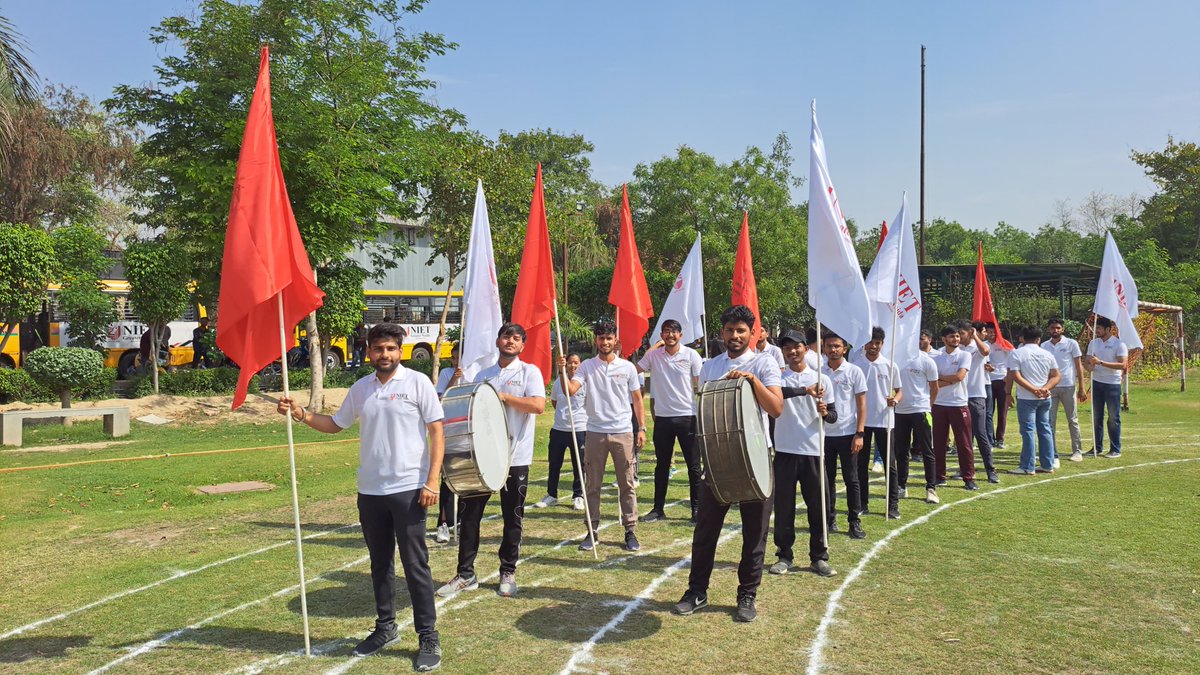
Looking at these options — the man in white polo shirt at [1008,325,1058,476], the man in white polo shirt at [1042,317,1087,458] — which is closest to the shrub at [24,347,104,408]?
the man in white polo shirt at [1008,325,1058,476]

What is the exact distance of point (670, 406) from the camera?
32.5 feet

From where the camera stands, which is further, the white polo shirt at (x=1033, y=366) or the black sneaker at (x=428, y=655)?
the white polo shirt at (x=1033, y=366)

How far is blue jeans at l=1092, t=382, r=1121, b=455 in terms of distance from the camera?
14367 mm

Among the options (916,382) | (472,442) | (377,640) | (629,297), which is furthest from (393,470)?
(916,382)

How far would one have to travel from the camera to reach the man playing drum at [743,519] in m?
6.59

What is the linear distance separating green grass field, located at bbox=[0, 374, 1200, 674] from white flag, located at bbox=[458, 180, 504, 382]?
182cm

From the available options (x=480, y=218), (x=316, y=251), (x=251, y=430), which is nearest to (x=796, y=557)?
(x=480, y=218)

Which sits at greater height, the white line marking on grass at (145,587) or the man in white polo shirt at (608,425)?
the man in white polo shirt at (608,425)

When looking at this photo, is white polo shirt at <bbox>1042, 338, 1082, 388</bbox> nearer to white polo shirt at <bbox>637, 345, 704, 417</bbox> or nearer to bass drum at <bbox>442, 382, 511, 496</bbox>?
white polo shirt at <bbox>637, 345, 704, 417</bbox>

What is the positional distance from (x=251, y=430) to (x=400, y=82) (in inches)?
403

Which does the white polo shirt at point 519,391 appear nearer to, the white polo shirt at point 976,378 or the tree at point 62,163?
the white polo shirt at point 976,378

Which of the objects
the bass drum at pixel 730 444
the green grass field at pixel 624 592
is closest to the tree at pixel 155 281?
the green grass field at pixel 624 592

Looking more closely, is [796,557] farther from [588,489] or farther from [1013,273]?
[1013,273]

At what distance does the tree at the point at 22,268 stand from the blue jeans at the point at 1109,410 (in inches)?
835
